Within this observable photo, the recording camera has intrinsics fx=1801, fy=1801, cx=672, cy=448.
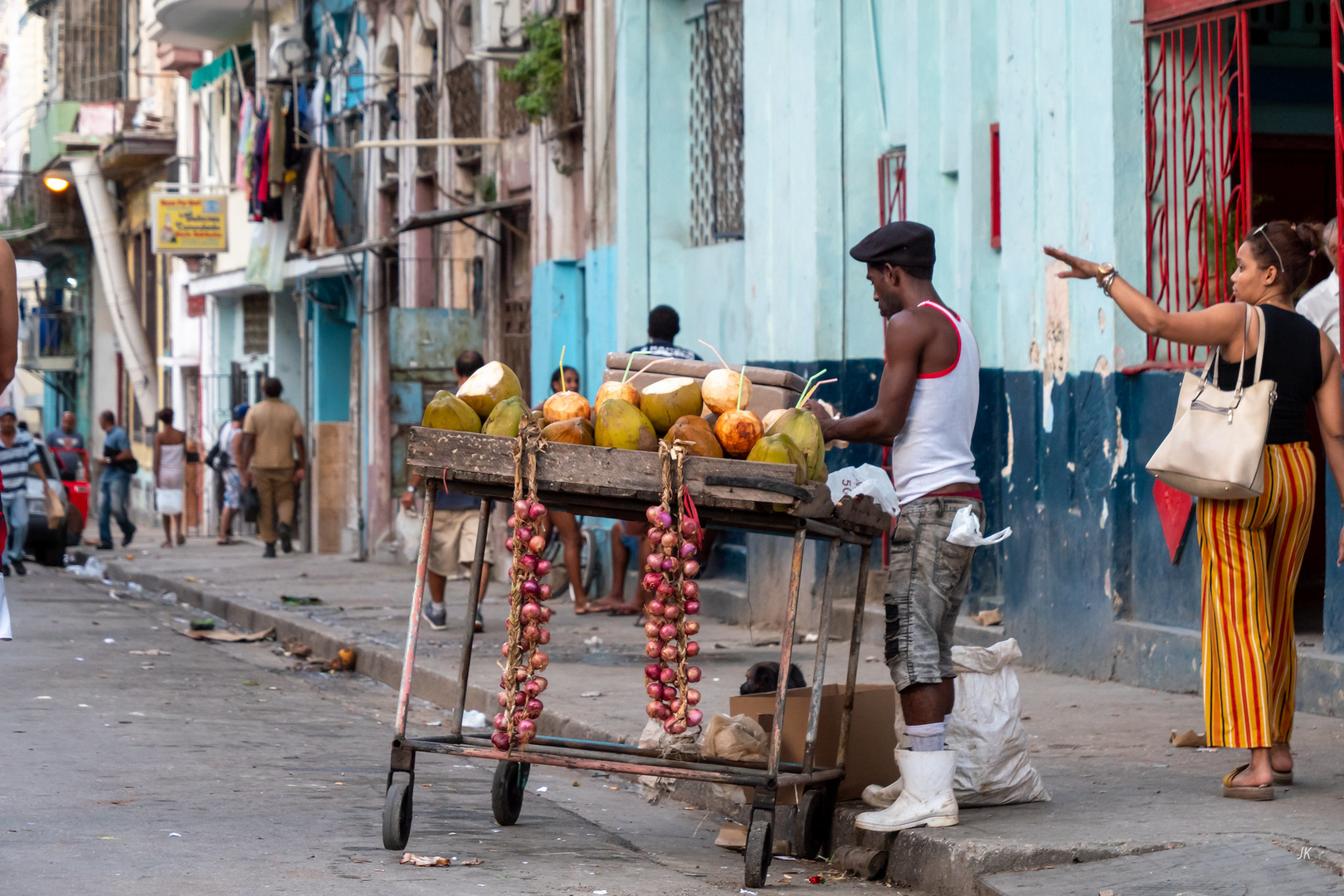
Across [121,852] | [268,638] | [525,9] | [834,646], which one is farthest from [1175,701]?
[525,9]

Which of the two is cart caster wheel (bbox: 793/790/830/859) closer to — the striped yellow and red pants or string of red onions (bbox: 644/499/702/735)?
string of red onions (bbox: 644/499/702/735)

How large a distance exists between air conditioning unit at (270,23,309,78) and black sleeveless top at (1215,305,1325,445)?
62.4 feet

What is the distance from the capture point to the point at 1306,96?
9.32 meters

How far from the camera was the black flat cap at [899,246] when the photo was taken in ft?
17.8

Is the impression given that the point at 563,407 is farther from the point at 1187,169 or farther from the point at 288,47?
the point at 288,47

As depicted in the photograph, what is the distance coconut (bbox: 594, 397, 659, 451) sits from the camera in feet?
17.4

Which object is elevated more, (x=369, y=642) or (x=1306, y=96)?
(x=1306, y=96)

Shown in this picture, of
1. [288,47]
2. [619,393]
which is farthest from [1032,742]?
[288,47]

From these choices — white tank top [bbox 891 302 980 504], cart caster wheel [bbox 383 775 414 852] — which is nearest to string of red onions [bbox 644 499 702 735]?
white tank top [bbox 891 302 980 504]

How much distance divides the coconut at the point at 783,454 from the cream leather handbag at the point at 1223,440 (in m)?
1.25

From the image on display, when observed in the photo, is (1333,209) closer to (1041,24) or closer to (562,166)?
(1041,24)

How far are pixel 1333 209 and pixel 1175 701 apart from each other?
336cm

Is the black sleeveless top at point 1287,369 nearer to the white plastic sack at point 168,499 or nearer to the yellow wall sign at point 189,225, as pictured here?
the white plastic sack at point 168,499

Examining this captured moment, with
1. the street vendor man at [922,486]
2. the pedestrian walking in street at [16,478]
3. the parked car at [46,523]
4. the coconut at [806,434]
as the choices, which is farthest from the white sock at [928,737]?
the parked car at [46,523]
